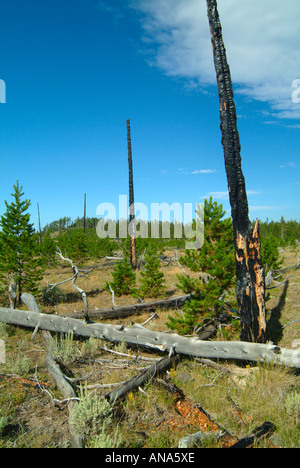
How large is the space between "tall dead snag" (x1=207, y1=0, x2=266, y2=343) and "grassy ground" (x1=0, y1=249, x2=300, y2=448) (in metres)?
0.96

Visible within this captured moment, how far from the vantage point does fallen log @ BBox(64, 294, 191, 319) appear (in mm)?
9055

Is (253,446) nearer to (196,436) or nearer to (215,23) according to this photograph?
(196,436)

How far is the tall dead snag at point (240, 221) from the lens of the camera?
560 cm

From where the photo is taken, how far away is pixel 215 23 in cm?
573

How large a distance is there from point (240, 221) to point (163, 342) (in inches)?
125

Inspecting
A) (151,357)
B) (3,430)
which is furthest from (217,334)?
(3,430)

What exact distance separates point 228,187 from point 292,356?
135 inches

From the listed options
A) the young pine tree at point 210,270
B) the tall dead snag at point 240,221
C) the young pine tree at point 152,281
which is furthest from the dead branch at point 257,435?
the young pine tree at point 152,281

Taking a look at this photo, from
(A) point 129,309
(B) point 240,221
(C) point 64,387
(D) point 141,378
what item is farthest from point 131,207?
(C) point 64,387

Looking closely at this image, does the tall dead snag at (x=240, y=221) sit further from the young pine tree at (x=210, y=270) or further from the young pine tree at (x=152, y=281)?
the young pine tree at (x=152, y=281)

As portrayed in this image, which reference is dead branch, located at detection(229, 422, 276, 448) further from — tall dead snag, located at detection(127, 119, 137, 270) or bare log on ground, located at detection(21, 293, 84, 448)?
tall dead snag, located at detection(127, 119, 137, 270)

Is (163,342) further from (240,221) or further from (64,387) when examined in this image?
(240,221)

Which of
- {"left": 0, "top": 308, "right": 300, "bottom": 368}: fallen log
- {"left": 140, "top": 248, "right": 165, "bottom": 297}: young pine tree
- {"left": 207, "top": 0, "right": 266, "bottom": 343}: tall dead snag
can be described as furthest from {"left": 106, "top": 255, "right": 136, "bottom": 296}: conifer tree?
{"left": 207, "top": 0, "right": 266, "bottom": 343}: tall dead snag

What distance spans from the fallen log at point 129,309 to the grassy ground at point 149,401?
7.46 ft
